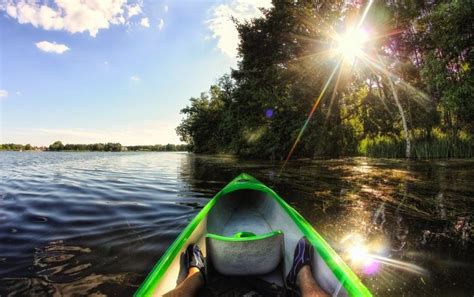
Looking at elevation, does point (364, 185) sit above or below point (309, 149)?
below

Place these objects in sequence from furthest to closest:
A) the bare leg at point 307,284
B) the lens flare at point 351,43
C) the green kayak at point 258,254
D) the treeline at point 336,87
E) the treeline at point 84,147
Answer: the treeline at point 84,147 → the lens flare at point 351,43 → the treeline at point 336,87 → the bare leg at point 307,284 → the green kayak at point 258,254

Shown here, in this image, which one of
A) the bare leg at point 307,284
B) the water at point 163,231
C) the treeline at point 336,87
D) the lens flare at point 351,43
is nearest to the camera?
the bare leg at point 307,284

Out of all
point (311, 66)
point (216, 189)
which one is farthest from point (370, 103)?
point (216, 189)

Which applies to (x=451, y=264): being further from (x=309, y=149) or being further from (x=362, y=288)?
(x=309, y=149)

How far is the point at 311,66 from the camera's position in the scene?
22.8 meters

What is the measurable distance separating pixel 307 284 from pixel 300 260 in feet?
1.07

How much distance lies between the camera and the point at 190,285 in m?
2.46

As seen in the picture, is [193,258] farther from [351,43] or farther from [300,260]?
[351,43]

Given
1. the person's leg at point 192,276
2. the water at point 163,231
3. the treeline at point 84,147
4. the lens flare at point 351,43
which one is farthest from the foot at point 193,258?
the treeline at point 84,147

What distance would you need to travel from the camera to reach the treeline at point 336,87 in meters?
20.1

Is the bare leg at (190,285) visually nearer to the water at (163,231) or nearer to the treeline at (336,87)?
the water at (163,231)

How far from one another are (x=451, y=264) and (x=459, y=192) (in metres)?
5.32

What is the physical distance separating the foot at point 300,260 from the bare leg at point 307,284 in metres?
0.04

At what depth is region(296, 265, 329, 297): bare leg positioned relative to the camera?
2.27 metres
